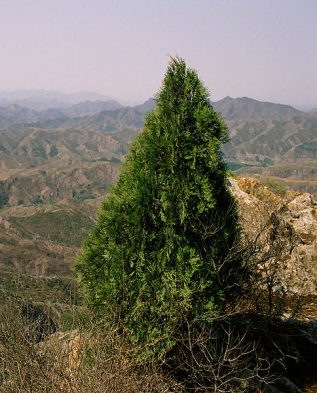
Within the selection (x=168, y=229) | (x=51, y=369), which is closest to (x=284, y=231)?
(x=168, y=229)

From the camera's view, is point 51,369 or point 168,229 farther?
point 168,229

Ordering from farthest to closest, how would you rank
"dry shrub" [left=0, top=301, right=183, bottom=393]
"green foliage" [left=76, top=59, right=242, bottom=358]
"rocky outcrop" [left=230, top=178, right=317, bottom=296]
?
"rocky outcrop" [left=230, top=178, right=317, bottom=296], "green foliage" [left=76, top=59, right=242, bottom=358], "dry shrub" [left=0, top=301, right=183, bottom=393]

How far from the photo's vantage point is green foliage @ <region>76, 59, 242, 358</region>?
240 inches

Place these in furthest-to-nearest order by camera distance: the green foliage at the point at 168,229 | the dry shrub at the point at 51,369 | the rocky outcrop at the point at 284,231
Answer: the rocky outcrop at the point at 284,231 < the green foliage at the point at 168,229 < the dry shrub at the point at 51,369

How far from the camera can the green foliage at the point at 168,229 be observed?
20.0ft

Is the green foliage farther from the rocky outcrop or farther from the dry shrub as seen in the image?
the rocky outcrop

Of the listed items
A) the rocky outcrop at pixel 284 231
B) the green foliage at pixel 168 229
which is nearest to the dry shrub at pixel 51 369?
the green foliage at pixel 168 229

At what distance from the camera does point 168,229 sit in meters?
6.21

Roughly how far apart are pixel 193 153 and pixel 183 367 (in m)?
3.95

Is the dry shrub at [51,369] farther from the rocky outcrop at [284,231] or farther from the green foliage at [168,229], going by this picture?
the rocky outcrop at [284,231]

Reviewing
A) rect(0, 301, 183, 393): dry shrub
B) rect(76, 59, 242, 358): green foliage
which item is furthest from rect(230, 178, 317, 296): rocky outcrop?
rect(0, 301, 183, 393): dry shrub

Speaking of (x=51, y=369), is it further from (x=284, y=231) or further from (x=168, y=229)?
(x=284, y=231)

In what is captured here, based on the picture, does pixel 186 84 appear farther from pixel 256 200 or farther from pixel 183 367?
pixel 256 200

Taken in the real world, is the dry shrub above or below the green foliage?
below
